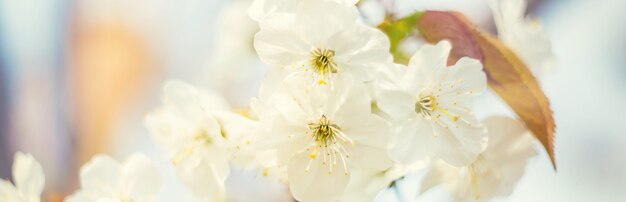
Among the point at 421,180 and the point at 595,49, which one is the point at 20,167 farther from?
the point at 595,49

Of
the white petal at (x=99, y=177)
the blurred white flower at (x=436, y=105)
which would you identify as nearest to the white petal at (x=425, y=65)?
the blurred white flower at (x=436, y=105)

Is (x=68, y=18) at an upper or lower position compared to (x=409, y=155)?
lower

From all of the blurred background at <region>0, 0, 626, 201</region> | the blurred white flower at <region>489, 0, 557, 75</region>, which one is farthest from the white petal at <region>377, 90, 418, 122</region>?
the blurred background at <region>0, 0, 626, 201</region>

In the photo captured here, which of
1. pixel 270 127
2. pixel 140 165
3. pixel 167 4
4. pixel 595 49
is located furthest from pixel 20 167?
pixel 167 4

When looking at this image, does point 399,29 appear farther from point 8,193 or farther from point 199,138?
point 8,193

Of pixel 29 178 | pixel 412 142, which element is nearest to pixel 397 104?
pixel 412 142

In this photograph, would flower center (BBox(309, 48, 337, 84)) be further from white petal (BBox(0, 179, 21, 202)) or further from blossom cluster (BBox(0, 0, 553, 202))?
white petal (BBox(0, 179, 21, 202))

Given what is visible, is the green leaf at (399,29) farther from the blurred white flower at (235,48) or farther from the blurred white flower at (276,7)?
the blurred white flower at (235,48)
